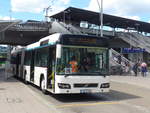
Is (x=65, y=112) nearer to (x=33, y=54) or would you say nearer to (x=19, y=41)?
(x=33, y=54)

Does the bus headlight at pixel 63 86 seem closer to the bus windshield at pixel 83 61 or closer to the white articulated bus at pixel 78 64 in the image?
the white articulated bus at pixel 78 64

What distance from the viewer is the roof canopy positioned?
63.3 meters

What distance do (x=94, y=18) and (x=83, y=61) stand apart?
5814 centimetres

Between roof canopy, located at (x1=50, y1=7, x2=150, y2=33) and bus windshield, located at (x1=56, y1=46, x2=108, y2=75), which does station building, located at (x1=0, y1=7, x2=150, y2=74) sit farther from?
bus windshield, located at (x1=56, y1=46, x2=108, y2=75)

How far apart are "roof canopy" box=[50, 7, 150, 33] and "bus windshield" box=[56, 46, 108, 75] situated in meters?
48.6

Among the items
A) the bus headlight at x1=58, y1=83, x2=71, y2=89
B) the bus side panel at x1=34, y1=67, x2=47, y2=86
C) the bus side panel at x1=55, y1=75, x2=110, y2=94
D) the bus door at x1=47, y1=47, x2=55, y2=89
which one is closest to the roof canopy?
the bus side panel at x1=34, y1=67, x2=47, y2=86

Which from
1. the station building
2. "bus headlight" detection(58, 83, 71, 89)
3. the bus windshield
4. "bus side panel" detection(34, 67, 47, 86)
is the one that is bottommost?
"bus headlight" detection(58, 83, 71, 89)

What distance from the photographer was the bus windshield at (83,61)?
12.0m

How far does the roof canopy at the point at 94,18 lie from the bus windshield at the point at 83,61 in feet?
160

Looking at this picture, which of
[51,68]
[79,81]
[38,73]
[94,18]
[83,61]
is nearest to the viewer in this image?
[79,81]

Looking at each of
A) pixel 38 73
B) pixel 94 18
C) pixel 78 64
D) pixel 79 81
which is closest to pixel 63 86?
pixel 79 81

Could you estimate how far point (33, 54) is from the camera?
59.9 feet

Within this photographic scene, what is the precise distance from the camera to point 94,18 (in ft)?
228

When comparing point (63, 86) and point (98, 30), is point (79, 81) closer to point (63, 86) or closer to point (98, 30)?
point (63, 86)
